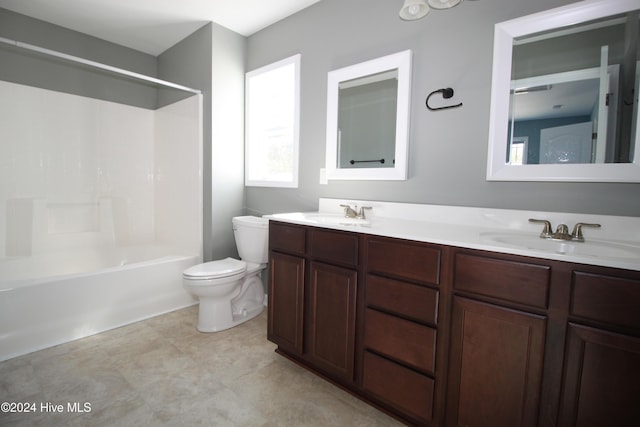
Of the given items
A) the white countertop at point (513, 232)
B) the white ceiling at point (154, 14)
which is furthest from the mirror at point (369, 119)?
the white ceiling at point (154, 14)

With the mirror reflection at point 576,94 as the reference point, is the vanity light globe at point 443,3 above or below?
above

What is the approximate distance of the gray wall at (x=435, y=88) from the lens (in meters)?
1.44

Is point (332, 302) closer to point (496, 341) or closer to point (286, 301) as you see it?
point (286, 301)

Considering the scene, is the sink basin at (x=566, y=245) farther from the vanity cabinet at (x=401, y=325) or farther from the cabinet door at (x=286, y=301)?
the cabinet door at (x=286, y=301)

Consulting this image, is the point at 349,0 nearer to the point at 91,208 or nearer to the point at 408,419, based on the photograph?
the point at 408,419

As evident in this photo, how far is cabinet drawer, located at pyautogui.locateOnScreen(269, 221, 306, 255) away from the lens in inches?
68.9

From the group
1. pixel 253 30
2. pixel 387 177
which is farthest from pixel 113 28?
pixel 387 177

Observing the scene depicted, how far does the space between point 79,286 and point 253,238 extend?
1.23 m

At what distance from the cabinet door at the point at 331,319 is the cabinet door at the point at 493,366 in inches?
19.6

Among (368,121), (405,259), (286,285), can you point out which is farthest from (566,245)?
(286,285)

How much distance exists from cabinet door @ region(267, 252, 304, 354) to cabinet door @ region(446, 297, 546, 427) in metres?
0.85

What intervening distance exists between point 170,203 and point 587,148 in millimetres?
3328

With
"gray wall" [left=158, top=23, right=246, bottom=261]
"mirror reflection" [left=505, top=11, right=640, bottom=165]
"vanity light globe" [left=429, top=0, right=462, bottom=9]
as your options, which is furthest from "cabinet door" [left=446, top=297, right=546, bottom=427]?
"gray wall" [left=158, top=23, right=246, bottom=261]

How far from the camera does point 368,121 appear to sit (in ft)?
6.66
